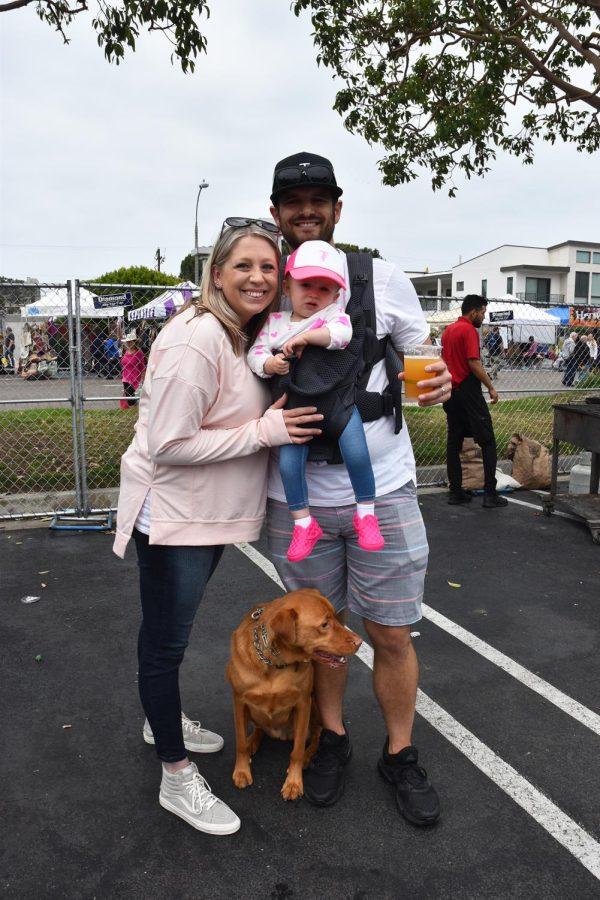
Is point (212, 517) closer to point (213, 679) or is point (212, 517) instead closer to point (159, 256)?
point (213, 679)

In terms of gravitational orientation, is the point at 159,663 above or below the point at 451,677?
above

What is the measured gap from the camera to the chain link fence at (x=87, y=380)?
247 inches

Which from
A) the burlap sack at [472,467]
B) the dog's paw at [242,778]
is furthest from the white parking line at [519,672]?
the burlap sack at [472,467]

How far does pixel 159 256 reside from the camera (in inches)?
1961

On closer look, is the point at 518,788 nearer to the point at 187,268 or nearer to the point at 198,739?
the point at 198,739

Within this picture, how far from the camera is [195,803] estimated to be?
232 cm

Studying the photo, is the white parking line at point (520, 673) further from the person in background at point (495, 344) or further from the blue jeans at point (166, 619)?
the person in background at point (495, 344)

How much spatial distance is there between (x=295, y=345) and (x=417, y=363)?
0.43 m

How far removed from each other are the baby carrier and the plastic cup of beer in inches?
1.5

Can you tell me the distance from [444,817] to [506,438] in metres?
8.19

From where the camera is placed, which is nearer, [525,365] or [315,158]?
[315,158]

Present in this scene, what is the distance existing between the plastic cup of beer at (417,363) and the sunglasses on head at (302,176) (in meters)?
0.63

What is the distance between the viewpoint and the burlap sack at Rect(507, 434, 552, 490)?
742 centimetres

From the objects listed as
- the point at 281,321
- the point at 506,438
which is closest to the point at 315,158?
the point at 281,321
